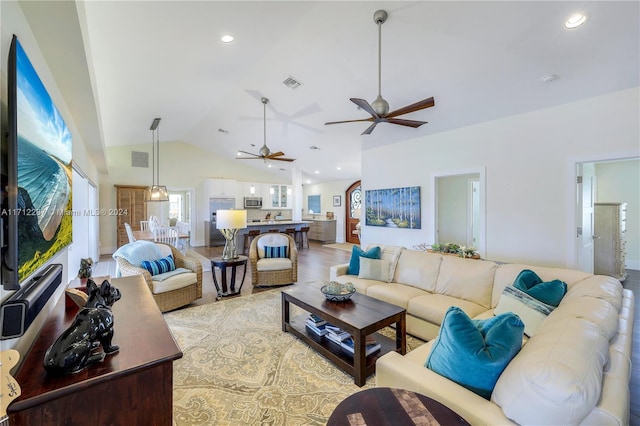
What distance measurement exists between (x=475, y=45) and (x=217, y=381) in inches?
160

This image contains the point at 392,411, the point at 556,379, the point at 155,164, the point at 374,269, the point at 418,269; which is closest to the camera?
the point at 556,379

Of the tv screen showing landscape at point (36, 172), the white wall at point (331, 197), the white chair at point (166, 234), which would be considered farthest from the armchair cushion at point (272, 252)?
the white wall at point (331, 197)

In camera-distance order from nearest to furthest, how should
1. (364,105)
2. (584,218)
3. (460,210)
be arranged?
1. (364,105)
2. (584,218)
3. (460,210)

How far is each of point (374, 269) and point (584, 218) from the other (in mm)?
3063

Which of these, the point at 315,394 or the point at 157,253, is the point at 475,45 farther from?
the point at 157,253

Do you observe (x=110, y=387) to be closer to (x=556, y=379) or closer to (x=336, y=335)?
(x=556, y=379)

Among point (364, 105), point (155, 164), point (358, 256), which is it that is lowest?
point (358, 256)

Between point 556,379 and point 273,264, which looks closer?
point 556,379

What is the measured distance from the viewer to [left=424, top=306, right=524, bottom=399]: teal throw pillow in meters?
1.16

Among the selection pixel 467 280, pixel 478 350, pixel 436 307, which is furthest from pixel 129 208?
pixel 478 350

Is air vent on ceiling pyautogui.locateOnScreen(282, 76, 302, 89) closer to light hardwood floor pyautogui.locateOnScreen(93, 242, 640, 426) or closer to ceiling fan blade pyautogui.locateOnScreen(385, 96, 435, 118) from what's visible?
ceiling fan blade pyautogui.locateOnScreen(385, 96, 435, 118)

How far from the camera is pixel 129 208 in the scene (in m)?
7.80

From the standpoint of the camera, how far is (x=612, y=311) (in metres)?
1.50

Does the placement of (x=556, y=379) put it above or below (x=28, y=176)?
below
